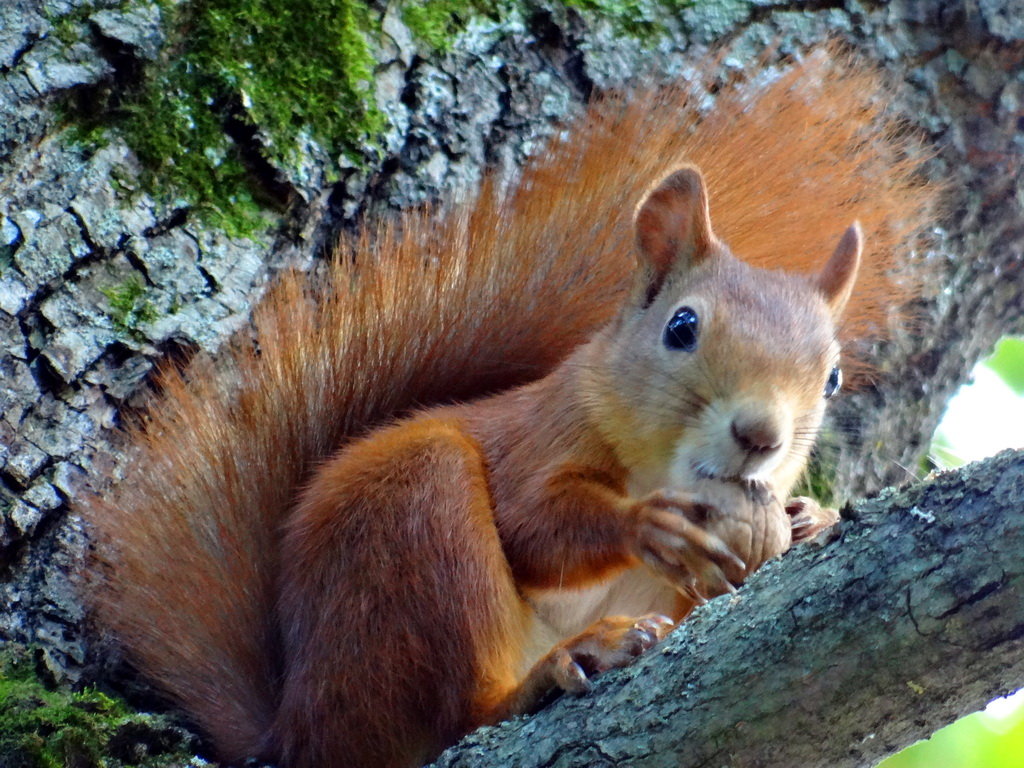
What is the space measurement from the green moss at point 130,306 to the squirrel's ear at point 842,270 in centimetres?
104

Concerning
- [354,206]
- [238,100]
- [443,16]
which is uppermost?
[443,16]

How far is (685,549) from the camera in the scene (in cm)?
140

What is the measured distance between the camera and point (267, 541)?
1680 millimetres

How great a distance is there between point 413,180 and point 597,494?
0.70m

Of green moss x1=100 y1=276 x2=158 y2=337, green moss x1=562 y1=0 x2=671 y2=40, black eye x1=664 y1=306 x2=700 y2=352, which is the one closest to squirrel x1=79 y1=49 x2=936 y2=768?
black eye x1=664 y1=306 x2=700 y2=352

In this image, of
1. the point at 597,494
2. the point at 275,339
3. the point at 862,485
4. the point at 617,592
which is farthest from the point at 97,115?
the point at 862,485

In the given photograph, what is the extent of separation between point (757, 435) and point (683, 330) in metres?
0.28

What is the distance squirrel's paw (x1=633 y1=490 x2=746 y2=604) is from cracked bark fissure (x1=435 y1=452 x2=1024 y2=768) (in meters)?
0.25

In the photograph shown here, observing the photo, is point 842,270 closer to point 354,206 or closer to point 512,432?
point 512,432

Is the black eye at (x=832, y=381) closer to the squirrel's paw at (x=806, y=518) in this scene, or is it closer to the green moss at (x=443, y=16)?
the squirrel's paw at (x=806, y=518)

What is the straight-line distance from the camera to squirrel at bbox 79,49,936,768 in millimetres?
1484

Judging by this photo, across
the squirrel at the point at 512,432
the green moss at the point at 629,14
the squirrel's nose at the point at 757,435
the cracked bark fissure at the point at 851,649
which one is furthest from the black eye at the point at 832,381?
the green moss at the point at 629,14

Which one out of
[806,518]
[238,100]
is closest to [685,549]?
[806,518]

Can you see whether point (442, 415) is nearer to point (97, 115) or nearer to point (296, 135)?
point (296, 135)
